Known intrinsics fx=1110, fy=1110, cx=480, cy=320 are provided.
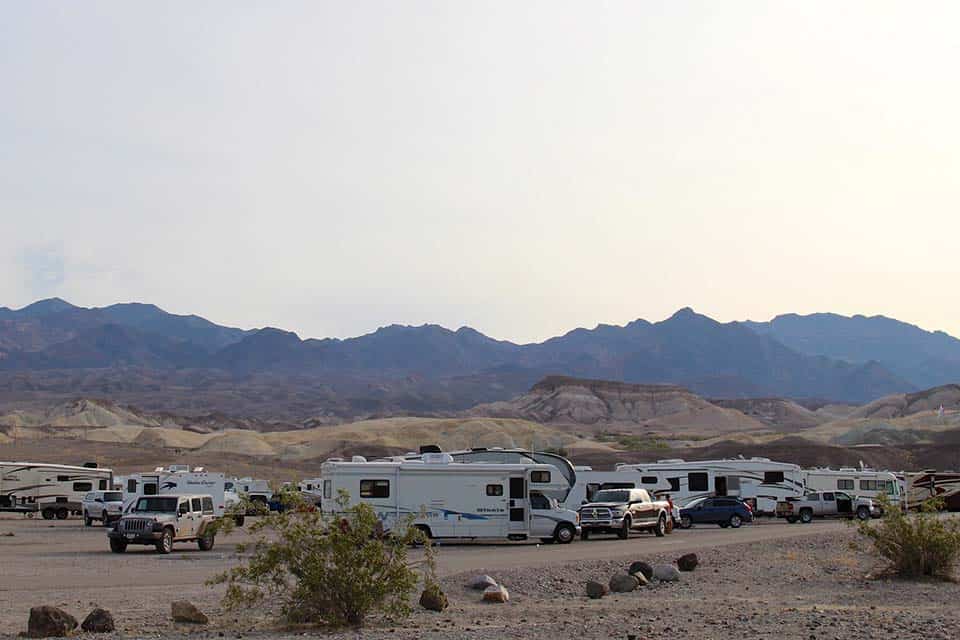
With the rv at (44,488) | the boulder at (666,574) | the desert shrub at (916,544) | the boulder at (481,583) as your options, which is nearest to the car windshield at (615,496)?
the boulder at (666,574)

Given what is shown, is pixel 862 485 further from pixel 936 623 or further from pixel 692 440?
pixel 692 440

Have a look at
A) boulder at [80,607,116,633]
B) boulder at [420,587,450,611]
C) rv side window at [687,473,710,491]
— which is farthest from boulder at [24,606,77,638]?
rv side window at [687,473,710,491]

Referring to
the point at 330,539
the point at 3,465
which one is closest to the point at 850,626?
the point at 330,539

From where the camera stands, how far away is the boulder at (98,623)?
1347 cm

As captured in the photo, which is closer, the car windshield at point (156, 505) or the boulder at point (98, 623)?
the boulder at point (98, 623)

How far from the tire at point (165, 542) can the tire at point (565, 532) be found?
1017 cm

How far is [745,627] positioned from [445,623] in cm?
373

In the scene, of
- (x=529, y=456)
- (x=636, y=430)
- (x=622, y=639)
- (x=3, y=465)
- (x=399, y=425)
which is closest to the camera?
(x=622, y=639)

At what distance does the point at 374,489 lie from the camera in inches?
1156

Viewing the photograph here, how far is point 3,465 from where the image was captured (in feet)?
166

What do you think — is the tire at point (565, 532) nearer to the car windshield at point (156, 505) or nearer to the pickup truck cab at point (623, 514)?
the pickup truck cab at point (623, 514)

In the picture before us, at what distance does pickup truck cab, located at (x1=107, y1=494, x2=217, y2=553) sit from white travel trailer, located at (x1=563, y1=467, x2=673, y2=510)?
14758 millimetres

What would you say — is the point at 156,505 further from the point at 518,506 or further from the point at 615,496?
the point at 615,496

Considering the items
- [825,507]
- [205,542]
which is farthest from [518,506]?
[825,507]
